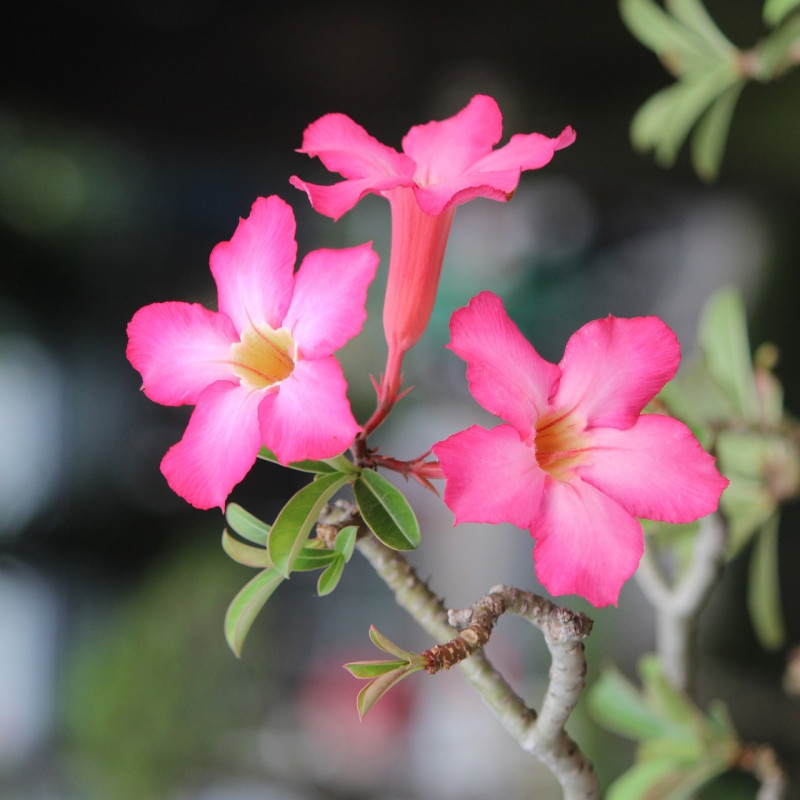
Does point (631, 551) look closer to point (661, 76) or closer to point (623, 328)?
point (623, 328)

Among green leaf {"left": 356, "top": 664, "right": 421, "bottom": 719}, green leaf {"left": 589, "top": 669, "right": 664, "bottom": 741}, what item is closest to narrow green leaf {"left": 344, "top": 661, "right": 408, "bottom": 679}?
green leaf {"left": 356, "top": 664, "right": 421, "bottom": 719}

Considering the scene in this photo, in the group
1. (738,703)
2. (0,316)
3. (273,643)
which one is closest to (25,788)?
(273,643)

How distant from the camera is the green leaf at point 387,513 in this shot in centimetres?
21

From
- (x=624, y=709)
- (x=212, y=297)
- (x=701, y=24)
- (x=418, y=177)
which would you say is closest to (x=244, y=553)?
(x=418, y=177)

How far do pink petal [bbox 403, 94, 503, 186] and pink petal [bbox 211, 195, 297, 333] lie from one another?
0.05 metres

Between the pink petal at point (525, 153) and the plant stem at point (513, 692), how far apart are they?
0.10 meters

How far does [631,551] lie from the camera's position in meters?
0.19

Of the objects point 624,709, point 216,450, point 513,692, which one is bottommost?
point 624,709

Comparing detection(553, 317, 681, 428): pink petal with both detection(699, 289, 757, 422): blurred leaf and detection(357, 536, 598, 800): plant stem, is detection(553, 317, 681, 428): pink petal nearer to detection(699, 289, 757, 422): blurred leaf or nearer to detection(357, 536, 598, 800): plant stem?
detection(357, 536, 598, 800): plant stem

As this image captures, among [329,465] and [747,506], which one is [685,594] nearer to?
[747,506]

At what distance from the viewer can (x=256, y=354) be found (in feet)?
0.72

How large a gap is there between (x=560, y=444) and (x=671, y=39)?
0.34 meters

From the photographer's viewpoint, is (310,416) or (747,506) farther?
(747,506)

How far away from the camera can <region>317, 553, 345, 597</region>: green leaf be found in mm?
227
